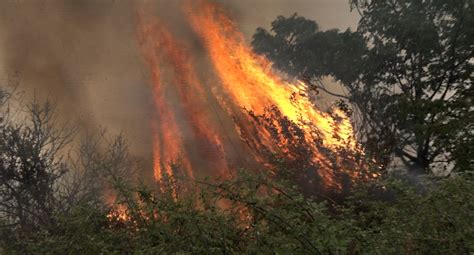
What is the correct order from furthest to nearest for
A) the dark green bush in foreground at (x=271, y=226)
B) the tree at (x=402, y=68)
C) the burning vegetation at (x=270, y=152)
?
the tree at (x=402, y=68) < the burning vegetation at (x=270, y=152) < the dark green bush in foreground at (x=271, y=226)

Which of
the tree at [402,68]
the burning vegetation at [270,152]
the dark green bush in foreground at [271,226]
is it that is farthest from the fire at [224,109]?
the dark green bush in foreground at [271,226]

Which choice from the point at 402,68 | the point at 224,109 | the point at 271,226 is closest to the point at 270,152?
the point at 402,68

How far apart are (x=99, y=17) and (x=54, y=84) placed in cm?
738

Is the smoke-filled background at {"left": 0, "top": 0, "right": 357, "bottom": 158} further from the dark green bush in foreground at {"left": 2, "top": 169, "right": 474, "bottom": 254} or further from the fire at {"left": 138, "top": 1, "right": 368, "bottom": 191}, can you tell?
the dark green bush in foreground at {"left": 2, "top": 169, "right": 474, "bottom": 254}

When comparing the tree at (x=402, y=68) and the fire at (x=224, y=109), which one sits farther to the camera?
the fire at (x=224, y=109)

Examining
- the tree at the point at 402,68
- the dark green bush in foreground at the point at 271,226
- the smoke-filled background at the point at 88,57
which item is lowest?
the dark green bush in foreground at the point at 271,226

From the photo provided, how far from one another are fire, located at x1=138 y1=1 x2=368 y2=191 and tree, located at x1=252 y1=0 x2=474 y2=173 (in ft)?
5.03

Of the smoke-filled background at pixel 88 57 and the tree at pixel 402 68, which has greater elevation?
the smoke-filled background at pixel 88 57

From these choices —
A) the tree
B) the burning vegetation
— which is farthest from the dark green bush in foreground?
the tree

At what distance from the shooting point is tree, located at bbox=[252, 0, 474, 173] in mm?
16781

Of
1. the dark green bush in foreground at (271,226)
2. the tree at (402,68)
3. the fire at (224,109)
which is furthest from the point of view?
the fire at (224,109)

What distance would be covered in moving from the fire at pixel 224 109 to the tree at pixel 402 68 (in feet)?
5.03

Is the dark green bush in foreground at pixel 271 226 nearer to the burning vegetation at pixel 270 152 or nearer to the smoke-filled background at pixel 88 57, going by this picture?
the burning vegetation at pixel 270 152

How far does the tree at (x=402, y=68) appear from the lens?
1678cm
